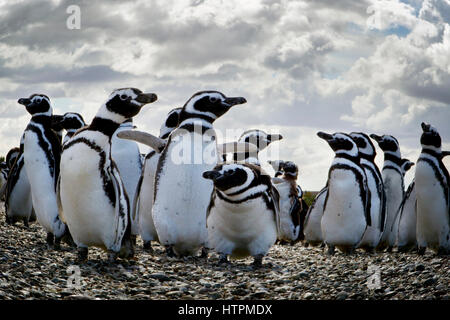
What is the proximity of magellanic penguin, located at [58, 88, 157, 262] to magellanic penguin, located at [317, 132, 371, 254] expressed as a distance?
10.1 ft

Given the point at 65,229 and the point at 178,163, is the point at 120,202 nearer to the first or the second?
the point at 178,163

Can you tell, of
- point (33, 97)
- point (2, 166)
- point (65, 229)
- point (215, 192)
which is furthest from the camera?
point (2, 166)

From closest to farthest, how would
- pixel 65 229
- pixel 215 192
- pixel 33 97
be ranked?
1. pixel 215 192
2. pixel 65 229
3. pixel 33 97

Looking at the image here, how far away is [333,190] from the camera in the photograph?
7113mm

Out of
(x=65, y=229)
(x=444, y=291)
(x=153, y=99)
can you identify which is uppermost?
(x=153, y=99)

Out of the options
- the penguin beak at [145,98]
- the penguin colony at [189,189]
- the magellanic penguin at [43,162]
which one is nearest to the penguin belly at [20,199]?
the penguin colony at [189,189]

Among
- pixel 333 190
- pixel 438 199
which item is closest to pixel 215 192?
pixel 333 190

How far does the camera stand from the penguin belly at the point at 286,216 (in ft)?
32.7

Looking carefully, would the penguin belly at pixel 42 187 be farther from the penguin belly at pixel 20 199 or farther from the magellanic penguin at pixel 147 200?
the penguin belly at pixel 20 199

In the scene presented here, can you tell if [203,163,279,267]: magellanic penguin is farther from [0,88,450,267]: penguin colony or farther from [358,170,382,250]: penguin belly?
[358,170,382,250]: penguin belly

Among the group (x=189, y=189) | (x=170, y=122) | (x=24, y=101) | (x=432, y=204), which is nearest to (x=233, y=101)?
(x=189, y=189)

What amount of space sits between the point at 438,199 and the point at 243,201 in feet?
10.3

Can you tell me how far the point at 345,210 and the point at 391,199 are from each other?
2445 mm

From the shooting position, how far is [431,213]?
6961 mm
